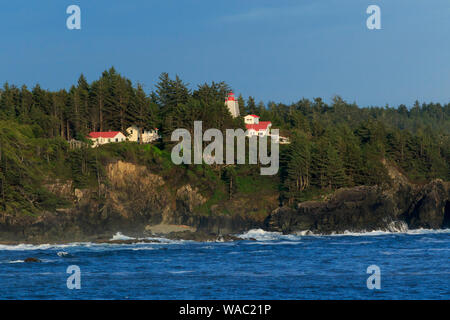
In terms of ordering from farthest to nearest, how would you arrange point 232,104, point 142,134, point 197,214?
point 232,104 < point 142,134 < point 197,214

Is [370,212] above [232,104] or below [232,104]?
below

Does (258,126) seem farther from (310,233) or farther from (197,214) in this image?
(310,233)

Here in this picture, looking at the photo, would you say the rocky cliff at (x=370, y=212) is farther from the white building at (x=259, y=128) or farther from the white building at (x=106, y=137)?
the white building at (x=106, y=137)

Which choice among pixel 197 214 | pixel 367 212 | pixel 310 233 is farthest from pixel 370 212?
pixel 197 214

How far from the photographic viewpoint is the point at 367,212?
91312 millimetres

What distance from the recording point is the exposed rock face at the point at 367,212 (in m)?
90.0

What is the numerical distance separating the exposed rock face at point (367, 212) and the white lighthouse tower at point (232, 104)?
32238mm

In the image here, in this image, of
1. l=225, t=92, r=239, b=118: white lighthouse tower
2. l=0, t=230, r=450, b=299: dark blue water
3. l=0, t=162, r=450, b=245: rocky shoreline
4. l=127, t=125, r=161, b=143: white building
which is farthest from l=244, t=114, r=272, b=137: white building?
l=0, t=230, r=450, b=299: dark blue water

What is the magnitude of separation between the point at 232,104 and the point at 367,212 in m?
38.8

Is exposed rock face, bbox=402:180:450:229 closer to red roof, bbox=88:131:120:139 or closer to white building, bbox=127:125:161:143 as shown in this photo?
white building, bbox=127:125:161:143

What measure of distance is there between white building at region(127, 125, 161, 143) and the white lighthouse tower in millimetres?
15243
